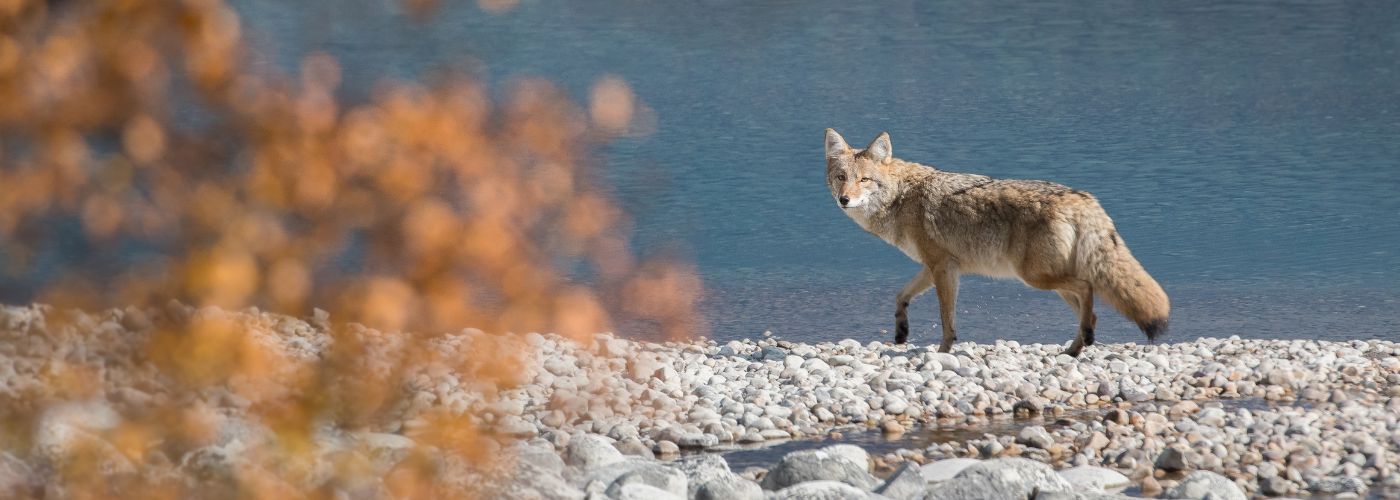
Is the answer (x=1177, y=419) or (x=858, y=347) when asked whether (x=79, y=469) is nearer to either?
(x=1177, y=419)

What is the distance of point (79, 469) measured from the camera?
7.78ft

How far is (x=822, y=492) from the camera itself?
5125 mm

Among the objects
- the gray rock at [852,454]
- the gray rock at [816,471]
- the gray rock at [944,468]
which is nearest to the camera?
the gray rock at [816,471]

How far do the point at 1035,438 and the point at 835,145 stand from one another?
10.2ft

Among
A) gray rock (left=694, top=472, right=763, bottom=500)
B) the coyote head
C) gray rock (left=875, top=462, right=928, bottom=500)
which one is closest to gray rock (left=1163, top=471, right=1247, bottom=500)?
gray rock (left=875, top=462, right=928, bottom=500)

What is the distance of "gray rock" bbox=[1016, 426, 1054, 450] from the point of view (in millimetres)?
6926

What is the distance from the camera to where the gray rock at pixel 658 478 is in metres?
5.38

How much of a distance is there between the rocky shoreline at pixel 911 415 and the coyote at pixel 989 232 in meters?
0.46

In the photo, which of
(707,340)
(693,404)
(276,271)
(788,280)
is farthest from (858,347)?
(276,271)

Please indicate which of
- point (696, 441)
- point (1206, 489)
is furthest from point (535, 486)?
point (1206, 489)

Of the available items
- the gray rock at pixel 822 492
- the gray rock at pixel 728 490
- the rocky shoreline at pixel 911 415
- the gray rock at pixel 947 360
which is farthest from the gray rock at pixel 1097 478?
the gray rock at pixel 947 360

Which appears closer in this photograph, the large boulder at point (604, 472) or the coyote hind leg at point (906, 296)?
the large boulder at point (604, 472)

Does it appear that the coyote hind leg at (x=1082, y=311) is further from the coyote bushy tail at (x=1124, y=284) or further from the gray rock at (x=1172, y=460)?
the gray rock at (x=1172, y=460)

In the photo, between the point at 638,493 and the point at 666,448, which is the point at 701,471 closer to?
the point at 638,493
